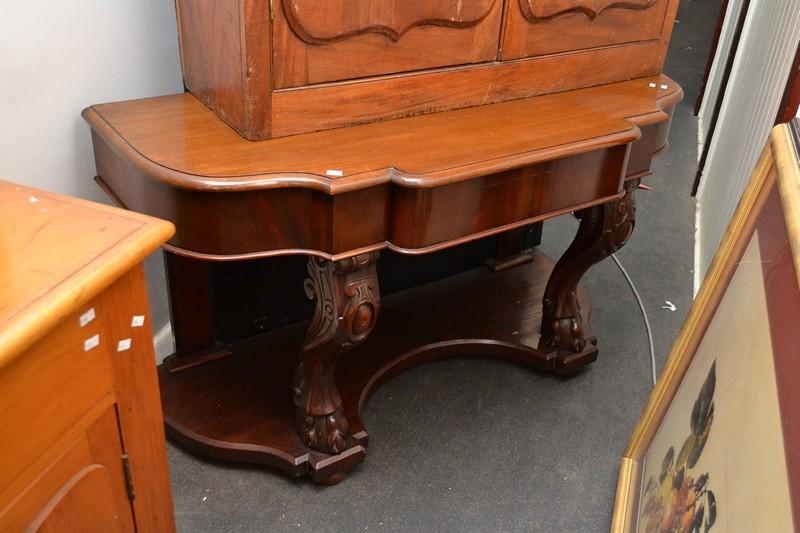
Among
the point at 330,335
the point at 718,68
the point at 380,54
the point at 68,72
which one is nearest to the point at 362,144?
the point at 380,54

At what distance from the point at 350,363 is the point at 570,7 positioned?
3.63 feet

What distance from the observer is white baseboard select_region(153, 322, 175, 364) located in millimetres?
2103

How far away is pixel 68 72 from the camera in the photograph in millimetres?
1606

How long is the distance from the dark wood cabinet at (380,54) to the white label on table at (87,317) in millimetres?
620

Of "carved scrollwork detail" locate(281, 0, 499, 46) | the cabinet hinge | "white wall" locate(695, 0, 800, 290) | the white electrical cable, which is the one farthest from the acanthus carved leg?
"white wall" locate(695, 0, 800, 290)

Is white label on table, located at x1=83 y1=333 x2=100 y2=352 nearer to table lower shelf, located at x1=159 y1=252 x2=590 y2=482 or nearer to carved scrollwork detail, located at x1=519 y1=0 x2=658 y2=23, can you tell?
table lower shelf, located at x1=159 y1=252 x2=590 y2=482

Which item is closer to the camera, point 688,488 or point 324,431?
point 688,488

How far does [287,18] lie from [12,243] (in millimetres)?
681

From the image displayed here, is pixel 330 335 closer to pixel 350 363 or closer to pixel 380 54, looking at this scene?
pixel 350 363

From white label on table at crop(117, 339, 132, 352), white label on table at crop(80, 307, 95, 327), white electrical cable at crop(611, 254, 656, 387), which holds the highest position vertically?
white label on table at crop(80, 307, 95, 327)

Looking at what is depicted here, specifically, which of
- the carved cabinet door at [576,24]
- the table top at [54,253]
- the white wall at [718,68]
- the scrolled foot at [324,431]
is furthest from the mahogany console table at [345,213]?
the white wall at [718,68]

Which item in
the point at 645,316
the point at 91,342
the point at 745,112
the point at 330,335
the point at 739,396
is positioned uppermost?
the point at 91,342

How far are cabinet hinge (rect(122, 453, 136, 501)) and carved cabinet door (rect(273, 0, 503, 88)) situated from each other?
29.1 inches

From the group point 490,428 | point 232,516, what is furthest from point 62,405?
point 490,428
